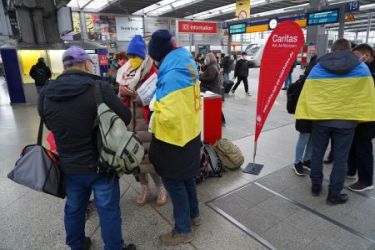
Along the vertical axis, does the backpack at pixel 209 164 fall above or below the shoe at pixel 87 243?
above

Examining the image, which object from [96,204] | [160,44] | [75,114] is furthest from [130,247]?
[160,44]

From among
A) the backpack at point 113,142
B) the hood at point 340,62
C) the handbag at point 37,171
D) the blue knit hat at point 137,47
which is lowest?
the handbag at point 37,171

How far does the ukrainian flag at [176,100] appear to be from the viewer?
1.56 metres

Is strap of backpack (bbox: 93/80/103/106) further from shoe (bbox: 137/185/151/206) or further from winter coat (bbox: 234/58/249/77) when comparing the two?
winter coat (bbox: 234/58/249/77)

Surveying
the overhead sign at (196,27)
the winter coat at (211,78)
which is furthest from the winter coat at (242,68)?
→ the overhead sign at (196,27)

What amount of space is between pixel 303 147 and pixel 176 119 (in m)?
2.01

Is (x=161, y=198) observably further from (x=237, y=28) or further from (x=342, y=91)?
(x=237, y=28)

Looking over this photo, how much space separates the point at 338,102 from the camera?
2.21 m

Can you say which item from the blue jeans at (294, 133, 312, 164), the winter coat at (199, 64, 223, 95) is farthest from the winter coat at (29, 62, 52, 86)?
the blue jeans at (294, 133, 312, 164)

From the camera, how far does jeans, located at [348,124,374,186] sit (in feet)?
8.05

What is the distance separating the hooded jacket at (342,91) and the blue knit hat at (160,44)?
139 centimetres

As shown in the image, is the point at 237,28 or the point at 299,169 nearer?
the point at 299,169

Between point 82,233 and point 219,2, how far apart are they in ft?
67.4

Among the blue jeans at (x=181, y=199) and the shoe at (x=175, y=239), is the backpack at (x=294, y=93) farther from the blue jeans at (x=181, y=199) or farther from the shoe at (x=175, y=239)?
the shoe at (x=175, y=239)
